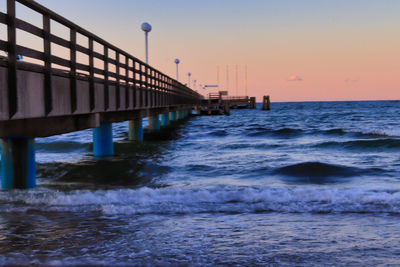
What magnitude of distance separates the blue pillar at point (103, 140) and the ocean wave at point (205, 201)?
6.81 metres

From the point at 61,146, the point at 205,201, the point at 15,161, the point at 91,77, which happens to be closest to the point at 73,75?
the point at 91,77

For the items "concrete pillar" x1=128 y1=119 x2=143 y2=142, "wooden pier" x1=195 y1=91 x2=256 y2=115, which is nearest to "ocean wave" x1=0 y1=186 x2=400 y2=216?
"concrete pillar" x1=128 y1=119 x2=143 y2=142

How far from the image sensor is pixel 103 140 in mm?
16750

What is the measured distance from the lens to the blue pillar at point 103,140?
1652 centimetres

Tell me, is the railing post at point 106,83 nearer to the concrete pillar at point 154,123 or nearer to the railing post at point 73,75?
the railing post at point 73,75

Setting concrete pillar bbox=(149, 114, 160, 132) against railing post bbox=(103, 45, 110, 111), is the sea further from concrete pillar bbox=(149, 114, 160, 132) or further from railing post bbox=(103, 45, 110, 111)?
concrete pillar bbox=(149, 114, 160, 132)

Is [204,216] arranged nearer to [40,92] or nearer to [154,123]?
[40,92]

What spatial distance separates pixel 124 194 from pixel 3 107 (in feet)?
12.1

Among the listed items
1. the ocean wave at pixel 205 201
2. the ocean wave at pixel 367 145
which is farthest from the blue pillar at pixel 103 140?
the ocean wave at pixel 367 145

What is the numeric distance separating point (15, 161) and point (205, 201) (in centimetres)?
378

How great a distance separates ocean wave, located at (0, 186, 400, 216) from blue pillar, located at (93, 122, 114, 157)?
681 cm

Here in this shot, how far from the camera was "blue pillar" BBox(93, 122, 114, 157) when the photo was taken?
1652cm

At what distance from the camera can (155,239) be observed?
19.8ft

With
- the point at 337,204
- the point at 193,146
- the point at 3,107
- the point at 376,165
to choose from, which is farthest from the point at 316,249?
the point at 193,146
